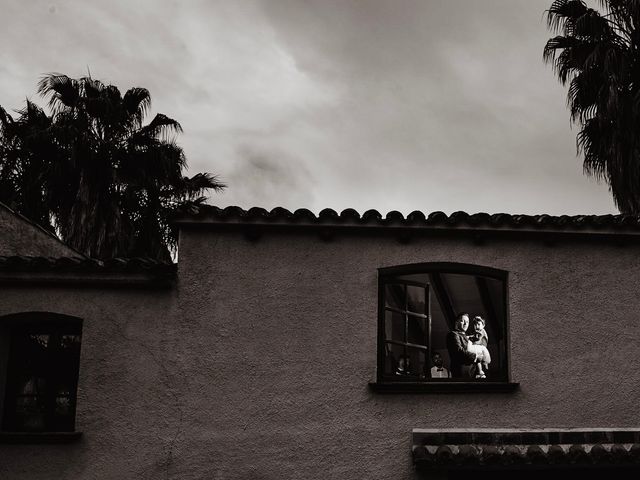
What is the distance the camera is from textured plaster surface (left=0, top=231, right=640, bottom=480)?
352 inches

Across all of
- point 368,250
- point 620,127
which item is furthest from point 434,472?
point 620,127

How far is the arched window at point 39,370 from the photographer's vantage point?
9250 millimetres

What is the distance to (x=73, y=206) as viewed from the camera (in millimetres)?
17047

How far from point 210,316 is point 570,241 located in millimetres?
4670

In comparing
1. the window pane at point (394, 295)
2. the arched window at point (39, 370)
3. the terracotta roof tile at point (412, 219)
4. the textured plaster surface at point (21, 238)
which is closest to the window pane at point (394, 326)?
the window pane at point (394, 295)

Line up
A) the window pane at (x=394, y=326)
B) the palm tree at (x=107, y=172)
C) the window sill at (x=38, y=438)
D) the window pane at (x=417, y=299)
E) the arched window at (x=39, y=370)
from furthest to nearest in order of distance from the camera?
the palm tree at (x=107, y=172)
the window pane at (x=417, y=299)
the window pane at (x=394, y=326)
the arched window at (x=39, y=370)
the window sill at (x=38, y=438)

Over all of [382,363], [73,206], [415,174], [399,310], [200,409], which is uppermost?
[415,174]

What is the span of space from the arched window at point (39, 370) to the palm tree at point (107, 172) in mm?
7604

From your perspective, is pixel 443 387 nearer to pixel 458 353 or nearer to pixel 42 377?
pixel 458 353

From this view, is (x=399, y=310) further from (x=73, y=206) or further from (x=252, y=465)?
(x=73, y=206)

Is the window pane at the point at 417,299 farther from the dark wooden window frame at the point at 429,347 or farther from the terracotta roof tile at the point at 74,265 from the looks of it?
the terracotta roof tile at the point at 74,265

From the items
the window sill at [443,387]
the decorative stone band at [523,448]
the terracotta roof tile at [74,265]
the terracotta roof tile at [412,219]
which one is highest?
the terracotta roof tile at [412,219]

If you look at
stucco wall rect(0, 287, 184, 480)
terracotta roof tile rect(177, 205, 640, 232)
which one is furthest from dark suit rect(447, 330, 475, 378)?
stucco wall rect(0, 287, 184, 480)

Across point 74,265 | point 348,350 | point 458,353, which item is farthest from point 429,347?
point 74,265
